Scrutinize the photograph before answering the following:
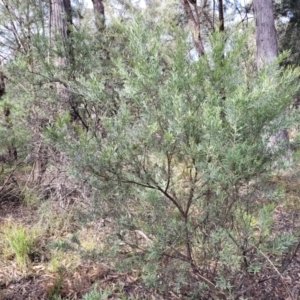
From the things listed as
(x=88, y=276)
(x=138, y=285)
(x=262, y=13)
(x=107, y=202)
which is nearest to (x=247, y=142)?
(x=107, y=202)

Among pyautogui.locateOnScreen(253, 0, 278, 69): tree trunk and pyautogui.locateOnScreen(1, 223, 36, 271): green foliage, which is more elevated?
pyautogui.locateOnScreen(253, 0, 278, 69): tree trunk

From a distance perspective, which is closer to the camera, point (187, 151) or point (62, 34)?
point (187, 151)

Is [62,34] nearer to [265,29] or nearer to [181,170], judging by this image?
[181,170]

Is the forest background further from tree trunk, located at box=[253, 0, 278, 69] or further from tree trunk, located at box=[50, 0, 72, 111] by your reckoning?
tree trunk, located at box=[253, 0, 278, 69]

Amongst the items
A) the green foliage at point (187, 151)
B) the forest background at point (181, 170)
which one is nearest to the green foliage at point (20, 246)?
the forest background at point (181, 170)

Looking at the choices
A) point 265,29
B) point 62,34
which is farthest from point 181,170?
point 265,29

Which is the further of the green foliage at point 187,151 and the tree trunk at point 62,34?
the tree trunk at point 62,34

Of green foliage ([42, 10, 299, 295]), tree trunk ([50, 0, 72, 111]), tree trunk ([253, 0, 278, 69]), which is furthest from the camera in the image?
tree trunk ([253, 0, 278, 69])

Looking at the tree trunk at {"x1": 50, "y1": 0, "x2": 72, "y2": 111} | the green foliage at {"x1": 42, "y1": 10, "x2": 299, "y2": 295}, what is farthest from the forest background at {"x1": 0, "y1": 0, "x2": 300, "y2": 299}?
the tree trunk at {"x1": 50, "y1": 0, "x2": 72, "y2": 111}

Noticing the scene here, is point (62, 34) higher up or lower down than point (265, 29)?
lower down

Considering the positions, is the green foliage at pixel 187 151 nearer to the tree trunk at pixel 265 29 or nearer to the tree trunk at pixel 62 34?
the tree trunk at pixel 62 34

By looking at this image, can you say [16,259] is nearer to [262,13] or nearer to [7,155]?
[7,155]

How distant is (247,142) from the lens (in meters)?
1.36

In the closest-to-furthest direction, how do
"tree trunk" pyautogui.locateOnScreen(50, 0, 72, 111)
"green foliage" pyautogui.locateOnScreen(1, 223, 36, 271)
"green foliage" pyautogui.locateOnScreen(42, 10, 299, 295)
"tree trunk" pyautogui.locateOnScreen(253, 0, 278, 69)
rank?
"green foliage" pyautogui.locateOnScreen(42, 10, 299, 295) < "green foliage" pyautogui.locateOnScreen(1, 223, 36, 271) < "tree trunk" pyautogui.locateOnScreen(50, 0, 72, 111) < "tree trunk" pyautogui.locateOnScreen(253, 0, 278, 69)
